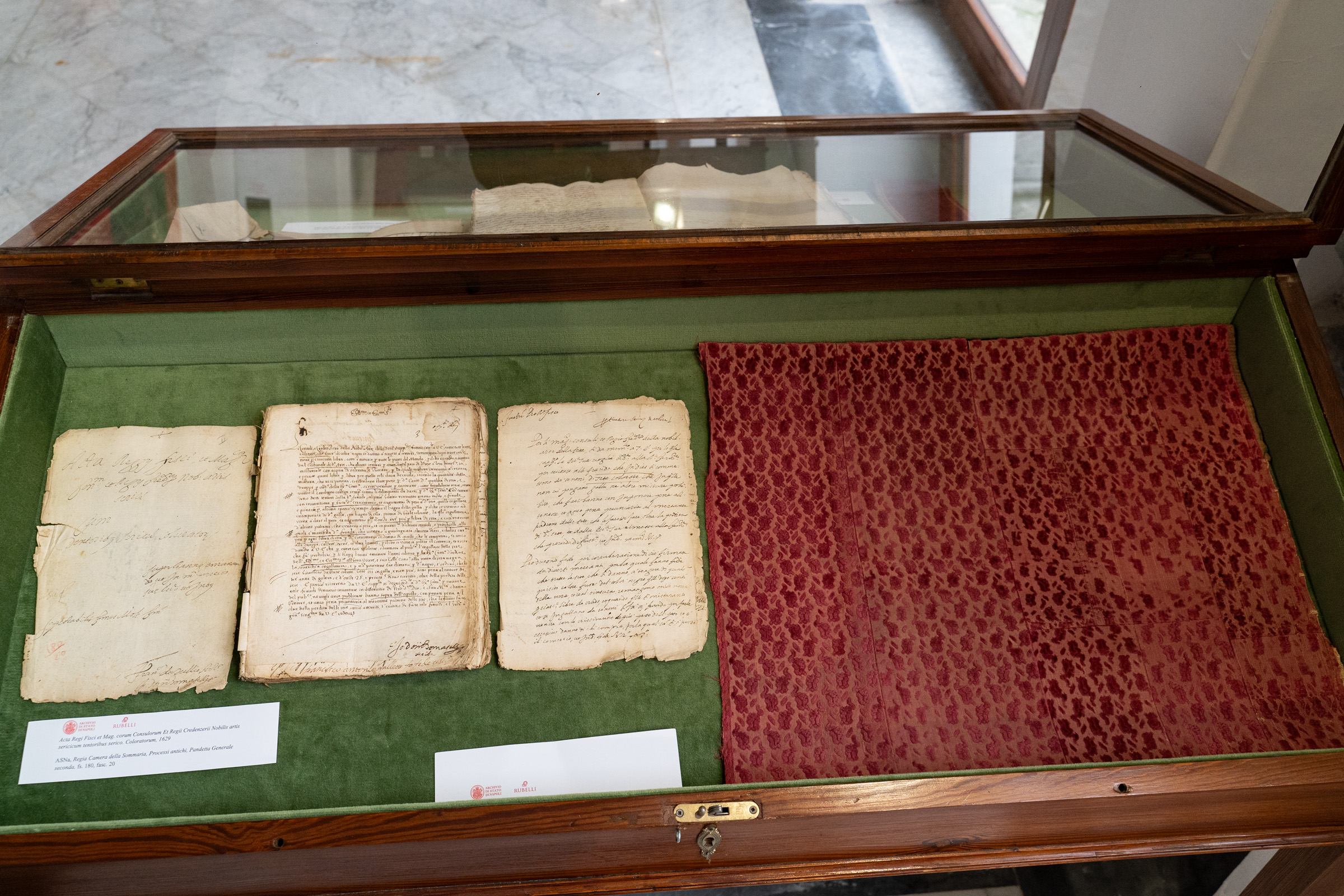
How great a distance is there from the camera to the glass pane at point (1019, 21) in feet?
10.4

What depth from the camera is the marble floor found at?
3295mm

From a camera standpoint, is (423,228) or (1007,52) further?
(1007,52)

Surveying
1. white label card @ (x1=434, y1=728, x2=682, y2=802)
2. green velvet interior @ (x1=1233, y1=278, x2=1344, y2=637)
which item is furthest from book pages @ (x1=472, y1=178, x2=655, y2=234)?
green velvet interior @ (x1=1233, y1=278, x2=1344, y2=637)

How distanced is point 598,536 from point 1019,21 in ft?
8.42

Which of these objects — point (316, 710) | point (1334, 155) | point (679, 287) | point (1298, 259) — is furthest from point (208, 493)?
point (1298, 259)

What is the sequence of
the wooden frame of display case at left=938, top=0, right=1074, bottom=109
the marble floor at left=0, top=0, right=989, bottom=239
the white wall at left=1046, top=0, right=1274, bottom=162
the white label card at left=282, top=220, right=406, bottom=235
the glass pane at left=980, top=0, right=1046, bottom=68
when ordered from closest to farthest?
the white label card at left=282, top=220, right=406, bottom=235, the white wall at left=1046, top=0, right=1274, bottom=162, the wooden frame of display case at left=938, top=0, right=1074, bottom=109, the glass pane at left=980, top=0, right=1046, bottom=68, the marble floor at left=0, top=0, right=989, bottom=239

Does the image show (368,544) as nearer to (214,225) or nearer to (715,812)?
(214,225)

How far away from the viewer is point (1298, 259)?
98.2 inches

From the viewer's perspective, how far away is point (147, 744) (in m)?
1.66

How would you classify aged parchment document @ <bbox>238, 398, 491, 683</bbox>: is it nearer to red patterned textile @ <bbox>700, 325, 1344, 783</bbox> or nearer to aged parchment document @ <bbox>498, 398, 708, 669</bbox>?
aged parchment document @ <bbox>498, 398, 708, 669</bbox>

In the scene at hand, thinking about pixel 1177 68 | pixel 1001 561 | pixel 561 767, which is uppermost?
pixel 1177 68

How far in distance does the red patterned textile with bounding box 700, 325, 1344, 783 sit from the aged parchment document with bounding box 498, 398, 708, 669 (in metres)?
0.08

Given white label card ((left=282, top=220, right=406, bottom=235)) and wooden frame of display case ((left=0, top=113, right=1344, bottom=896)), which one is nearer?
wooden frame of display case ((left=0, top=113, right=1344, bottom=896))

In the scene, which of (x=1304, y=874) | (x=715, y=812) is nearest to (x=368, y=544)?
(x=715, y=812)
